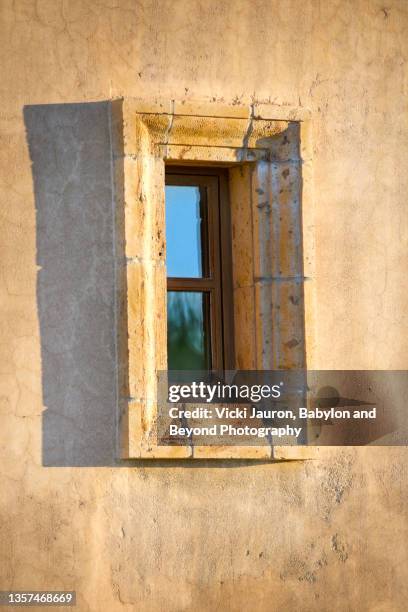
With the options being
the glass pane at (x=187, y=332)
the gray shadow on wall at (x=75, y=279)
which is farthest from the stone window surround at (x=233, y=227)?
the glass pane at (x=187, y=332)

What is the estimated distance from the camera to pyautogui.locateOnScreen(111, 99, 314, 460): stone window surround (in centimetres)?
606

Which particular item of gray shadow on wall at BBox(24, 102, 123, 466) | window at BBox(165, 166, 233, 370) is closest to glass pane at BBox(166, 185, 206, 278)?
window at BBox(165, 166, 233, 370)

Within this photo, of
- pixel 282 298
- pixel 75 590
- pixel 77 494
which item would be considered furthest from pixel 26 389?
pixel 282 298

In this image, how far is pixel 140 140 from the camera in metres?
6.17

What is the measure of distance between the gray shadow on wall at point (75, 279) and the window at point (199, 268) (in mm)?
493

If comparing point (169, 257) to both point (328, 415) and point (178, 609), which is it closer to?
point (328, 415)

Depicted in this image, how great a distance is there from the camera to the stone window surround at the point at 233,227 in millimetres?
6059

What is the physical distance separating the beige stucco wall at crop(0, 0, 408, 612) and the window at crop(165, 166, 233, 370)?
47cm

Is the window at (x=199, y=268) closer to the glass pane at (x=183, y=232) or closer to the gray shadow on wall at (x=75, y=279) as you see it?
the glass pane at (x=183, y=232)

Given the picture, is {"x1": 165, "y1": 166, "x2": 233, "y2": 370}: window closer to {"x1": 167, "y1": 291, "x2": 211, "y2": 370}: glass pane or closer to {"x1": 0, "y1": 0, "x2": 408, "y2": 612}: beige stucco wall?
{"x1": 167, "y1": 291, "x2": 211, "y2": 370}: glass pane

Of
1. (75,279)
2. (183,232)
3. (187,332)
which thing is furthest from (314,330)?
(75,279)

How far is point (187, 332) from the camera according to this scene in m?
6.51

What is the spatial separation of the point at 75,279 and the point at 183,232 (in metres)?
0.76

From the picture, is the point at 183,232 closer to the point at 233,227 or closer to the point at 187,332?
the point at 233,227
